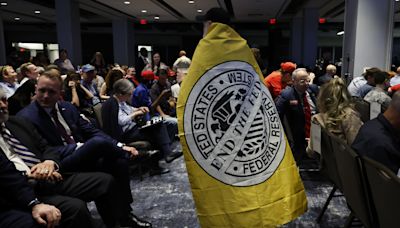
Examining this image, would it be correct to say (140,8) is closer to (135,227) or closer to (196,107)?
(135,227)

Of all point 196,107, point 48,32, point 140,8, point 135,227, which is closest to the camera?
point 196,107

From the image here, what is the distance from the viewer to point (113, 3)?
35.3ft

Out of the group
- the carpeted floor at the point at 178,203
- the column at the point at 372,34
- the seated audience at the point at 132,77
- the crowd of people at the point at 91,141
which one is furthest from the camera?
the seated audience at the point at 132,77

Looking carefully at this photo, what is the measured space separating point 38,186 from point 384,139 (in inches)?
68.9

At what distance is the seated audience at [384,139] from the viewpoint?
170cm

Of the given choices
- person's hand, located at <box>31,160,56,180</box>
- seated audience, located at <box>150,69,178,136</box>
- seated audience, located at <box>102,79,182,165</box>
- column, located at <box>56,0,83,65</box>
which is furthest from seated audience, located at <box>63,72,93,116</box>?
column, located at <box>56,0,83,65</box>

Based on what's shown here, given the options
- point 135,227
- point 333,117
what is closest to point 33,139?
point 135,227

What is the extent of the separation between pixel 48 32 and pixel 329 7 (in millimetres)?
14290

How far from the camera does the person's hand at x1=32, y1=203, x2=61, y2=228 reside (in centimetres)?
167

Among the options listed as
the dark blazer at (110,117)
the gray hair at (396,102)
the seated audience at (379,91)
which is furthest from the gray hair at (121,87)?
the seated audience at (379,91)

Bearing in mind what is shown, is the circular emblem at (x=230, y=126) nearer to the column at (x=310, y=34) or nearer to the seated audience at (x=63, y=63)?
the seated audience at (x=63, y=63)

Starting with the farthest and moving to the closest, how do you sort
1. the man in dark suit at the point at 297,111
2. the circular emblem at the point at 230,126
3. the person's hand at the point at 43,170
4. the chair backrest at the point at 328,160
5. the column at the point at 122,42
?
1. the column at the point at 122,42
2. the man in dark suit at the point at 297,111
3. the chair backrest at the point at 328,160
4. the person's hand at the point at 43,170
5. the circular emblem at the point at 230,126

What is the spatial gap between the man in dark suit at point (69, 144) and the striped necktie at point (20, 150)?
0.24 meters

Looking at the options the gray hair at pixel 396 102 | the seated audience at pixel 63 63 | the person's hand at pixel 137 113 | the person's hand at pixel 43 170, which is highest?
the seated audience at pixel 63 63
